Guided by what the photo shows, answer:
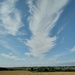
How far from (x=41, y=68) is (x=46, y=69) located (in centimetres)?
316

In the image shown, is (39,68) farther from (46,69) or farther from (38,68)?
(46,69)

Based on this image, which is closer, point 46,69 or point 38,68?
point 46,69

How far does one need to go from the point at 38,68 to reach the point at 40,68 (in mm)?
1130

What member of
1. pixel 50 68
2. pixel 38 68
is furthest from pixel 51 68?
pixel 38 68

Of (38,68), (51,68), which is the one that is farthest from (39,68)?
(51,68)

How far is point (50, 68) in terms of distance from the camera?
62719 mm

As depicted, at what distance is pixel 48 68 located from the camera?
6131 cm

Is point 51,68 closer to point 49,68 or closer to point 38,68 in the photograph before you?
point 49,68

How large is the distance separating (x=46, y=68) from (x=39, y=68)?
3.76m

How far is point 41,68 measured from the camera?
62375 millimetres

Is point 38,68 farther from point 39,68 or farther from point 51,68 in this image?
point 51,68

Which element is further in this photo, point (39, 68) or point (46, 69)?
point (39, 68)

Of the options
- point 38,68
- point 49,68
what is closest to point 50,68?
point 49,68
